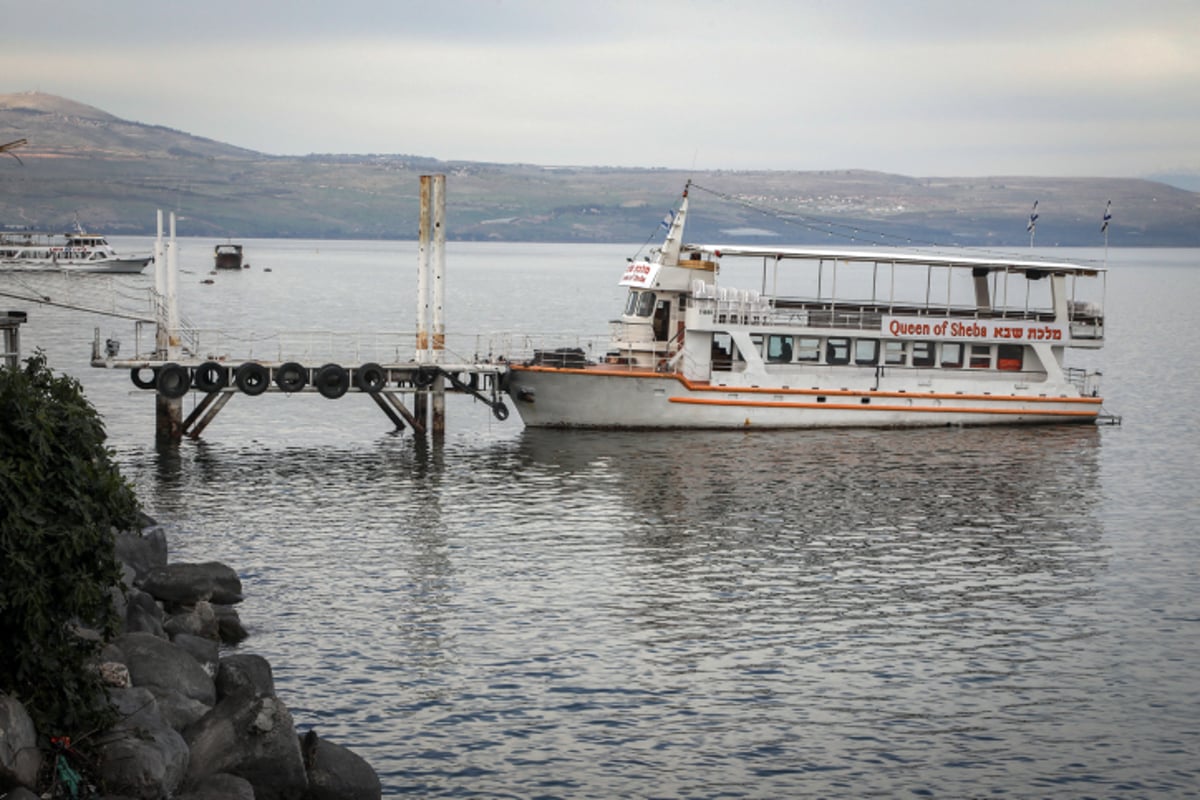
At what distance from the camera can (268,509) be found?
37.8 m

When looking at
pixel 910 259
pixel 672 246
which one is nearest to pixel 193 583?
pixel 672 246

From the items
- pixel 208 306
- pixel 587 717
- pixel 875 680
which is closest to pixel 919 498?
pixel 875 680

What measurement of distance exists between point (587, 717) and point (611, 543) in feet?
39.8

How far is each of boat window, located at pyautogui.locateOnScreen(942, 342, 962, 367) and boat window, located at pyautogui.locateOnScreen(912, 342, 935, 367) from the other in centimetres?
50

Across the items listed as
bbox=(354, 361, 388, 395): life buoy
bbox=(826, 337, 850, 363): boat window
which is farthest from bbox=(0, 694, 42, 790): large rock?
bbox=(826, 337, 850, 363): boat window

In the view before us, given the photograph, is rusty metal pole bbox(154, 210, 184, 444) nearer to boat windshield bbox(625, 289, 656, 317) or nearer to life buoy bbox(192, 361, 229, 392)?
life buoy bbox(192, 361, 229, 392)

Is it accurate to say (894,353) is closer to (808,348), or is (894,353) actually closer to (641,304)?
(808,348)

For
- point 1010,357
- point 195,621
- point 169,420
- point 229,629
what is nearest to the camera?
point 195,621

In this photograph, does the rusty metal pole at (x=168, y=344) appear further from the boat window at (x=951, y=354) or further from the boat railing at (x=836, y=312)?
the boat window at (x=951, y=354)

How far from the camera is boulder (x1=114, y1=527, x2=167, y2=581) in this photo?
89.5 ft

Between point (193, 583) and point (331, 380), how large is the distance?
2094cm

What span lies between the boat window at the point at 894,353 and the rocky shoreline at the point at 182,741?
3377 cm

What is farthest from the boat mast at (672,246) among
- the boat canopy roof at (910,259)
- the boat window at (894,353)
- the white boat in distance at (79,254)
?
the white boat in distance at (79,254)

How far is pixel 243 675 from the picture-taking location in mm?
21719
